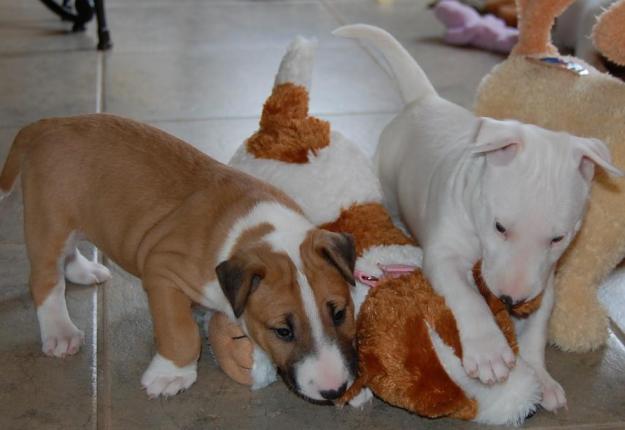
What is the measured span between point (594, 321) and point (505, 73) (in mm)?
912

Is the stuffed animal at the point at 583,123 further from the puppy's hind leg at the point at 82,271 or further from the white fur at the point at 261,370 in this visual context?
the puppy's hind leg at the point at 82,271

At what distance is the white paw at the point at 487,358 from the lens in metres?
2.20

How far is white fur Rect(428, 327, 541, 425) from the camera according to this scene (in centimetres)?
227

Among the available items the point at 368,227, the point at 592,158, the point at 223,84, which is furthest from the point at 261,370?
the point at 223,84

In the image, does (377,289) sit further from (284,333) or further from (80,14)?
(80,14)

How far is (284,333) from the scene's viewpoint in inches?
84.4

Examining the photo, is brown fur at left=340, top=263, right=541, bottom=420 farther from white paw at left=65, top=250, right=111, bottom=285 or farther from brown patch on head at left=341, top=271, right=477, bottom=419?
white paw at left=65, top=250, right=111, bottom=285

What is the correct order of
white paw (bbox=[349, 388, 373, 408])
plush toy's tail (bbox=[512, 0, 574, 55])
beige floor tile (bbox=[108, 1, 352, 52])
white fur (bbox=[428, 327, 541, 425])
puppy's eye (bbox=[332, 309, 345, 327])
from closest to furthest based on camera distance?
puppy's eye (bbox=[332, 309, 345, 327]) < white fur (bbox=[428, 327, 541, 425]) < white paw (bbox=[349, 388, 373, 408]) < plush toy's tail (bbox=[512, 0, 574, 55]) < beige floor tile (bbox=[108, 1, 352, 52])

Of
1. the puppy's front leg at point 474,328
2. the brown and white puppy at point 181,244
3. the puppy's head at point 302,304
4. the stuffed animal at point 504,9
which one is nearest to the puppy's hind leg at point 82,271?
the brown and white puppy at point 181,244

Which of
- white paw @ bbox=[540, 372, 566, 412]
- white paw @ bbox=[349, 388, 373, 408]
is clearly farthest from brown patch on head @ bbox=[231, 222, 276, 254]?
white paw @ bbox=[540, 372, 566, 412]

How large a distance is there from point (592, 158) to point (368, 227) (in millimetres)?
650

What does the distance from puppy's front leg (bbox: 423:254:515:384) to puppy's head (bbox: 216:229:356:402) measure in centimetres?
27

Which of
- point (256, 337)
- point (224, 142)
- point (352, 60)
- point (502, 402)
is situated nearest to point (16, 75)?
point (224, 142)

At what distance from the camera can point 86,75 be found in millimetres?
4652
